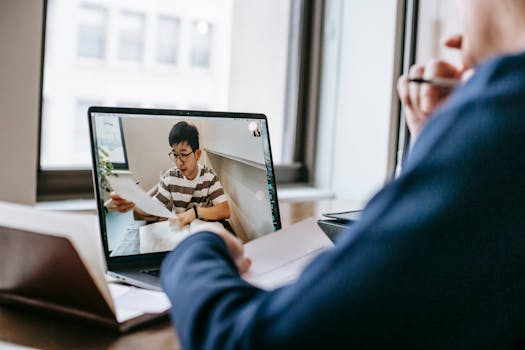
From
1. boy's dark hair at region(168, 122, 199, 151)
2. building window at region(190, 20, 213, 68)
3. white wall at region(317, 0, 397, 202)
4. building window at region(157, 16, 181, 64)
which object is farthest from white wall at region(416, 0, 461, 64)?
boy's dark hair at region(168, 122, 199, 151)

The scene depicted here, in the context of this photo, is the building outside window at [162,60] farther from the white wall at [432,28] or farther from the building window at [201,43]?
the white wall at [432,28]

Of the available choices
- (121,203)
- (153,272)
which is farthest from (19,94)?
(153,272)

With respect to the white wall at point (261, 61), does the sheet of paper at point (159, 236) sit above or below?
below

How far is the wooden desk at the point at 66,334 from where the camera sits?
25.8 inches

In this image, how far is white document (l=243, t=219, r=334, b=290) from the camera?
803 millimetres

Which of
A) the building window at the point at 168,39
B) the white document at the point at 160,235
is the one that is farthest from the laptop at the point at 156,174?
the building window at the point at 168,39

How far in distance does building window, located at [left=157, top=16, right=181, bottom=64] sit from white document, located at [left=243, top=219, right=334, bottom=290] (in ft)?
A: 3.52

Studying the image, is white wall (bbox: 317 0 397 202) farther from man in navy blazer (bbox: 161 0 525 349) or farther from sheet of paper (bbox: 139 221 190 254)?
man in navy blazer (bbox: 161 0 525 349)

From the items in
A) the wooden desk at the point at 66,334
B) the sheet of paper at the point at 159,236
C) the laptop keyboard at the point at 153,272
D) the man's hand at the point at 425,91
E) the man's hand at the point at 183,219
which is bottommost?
the wooden desk at the point at 66,334

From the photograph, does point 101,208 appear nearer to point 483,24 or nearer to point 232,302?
point 232,302

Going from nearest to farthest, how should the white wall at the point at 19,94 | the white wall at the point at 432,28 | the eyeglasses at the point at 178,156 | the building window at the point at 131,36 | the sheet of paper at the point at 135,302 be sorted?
the sheet of paper at the point at 135,302 < the eyeglasses at the point at 178,156 < the white wall at the point at 19,94 < the building window at the point at 131,36 < the white wall at the point at 432,28

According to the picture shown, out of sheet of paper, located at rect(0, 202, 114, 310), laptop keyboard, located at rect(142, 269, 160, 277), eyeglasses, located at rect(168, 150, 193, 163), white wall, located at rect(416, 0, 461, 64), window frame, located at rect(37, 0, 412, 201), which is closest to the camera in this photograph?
sheet of paper, located at rect(0, 202, 114, 310)

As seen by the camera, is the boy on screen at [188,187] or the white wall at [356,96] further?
the white wall at [356,96]

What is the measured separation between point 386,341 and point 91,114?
2.30 ft
